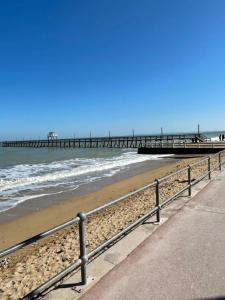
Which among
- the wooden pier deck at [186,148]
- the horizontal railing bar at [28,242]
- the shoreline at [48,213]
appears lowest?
the shoreline at [48,213]

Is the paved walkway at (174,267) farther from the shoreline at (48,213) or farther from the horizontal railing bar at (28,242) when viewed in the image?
the shoreline at (48,213)

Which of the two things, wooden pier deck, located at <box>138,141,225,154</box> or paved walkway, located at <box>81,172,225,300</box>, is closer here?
paved walkway, located at <box>81,172,225,300</box>

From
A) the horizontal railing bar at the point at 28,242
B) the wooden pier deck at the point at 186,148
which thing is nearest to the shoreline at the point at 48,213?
the horizontal railing bar at the point at 28,242

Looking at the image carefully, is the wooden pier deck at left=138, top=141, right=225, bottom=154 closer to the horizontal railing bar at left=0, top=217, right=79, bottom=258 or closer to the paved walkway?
the paved walkway

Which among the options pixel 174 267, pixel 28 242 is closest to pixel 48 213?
pixel 174 267

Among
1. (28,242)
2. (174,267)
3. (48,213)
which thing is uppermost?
(28,242)

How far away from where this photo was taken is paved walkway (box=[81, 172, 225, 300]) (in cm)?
338

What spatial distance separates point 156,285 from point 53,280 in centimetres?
119

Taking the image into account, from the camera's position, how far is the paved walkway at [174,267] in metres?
3.38

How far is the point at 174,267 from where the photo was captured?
3.99 m

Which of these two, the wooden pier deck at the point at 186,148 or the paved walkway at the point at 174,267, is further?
the wooden pier deck at the point at 186,148

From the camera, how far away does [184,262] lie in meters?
4.13

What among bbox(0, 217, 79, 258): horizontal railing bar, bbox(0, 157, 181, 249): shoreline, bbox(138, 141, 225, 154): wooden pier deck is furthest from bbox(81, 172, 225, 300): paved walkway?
bbox(138, 141, 225, 154): wooden pier deck

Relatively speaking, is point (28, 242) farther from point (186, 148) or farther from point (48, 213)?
point (186, 148)
